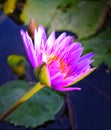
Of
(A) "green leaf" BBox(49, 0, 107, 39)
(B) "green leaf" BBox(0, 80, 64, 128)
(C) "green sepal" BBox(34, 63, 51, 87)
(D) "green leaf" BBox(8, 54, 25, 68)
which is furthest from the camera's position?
(A) "green leaf" BBox(49, 0, 107, 39)

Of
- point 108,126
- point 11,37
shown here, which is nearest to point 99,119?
point 108,126

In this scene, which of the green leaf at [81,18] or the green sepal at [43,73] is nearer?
the green sepal at [43,73]

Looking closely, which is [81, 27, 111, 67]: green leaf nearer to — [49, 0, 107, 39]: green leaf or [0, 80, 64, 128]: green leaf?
[49, 0, 107, 39]: green leaf

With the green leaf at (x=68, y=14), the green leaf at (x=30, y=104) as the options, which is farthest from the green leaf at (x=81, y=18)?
the green leaf at (x=30, y=104)

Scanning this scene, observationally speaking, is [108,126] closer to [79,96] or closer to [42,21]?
[79,96]

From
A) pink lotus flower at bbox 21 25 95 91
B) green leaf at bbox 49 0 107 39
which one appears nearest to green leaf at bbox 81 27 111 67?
green leaf at bbox 49 0 107 39

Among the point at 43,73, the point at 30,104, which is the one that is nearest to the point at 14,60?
the point at 30,104

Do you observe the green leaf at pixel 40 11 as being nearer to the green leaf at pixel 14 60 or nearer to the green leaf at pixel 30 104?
the green leaf at pixel 14 60
